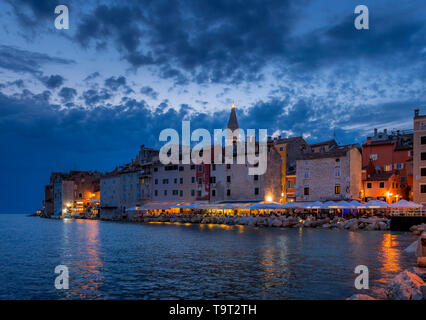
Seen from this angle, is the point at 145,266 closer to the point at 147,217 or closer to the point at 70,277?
the point at 70,277

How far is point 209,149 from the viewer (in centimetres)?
6688

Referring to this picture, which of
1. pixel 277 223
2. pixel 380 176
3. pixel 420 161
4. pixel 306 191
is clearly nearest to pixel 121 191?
pixel 306 191

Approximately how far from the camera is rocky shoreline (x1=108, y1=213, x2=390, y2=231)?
41.3m

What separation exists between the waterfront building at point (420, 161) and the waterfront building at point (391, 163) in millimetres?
6419

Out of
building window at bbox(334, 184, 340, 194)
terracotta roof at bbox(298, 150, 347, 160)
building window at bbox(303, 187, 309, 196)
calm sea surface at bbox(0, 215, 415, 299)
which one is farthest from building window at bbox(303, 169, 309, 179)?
calm sea surface at bbox(0, 215, 415, 299)

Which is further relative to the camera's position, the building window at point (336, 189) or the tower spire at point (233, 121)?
the tower spire at point (233, 121)

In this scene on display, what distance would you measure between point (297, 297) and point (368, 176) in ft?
156

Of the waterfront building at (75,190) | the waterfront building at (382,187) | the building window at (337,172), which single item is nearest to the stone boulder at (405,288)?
the building window at (337,172)

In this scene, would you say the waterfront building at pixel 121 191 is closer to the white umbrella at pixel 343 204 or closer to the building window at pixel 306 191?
the building window at pixel 306 191

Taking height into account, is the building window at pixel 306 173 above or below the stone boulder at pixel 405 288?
above

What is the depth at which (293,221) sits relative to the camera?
47.4 meters

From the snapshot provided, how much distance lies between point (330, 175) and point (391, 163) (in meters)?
12.1

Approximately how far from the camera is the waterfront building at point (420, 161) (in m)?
46.3
